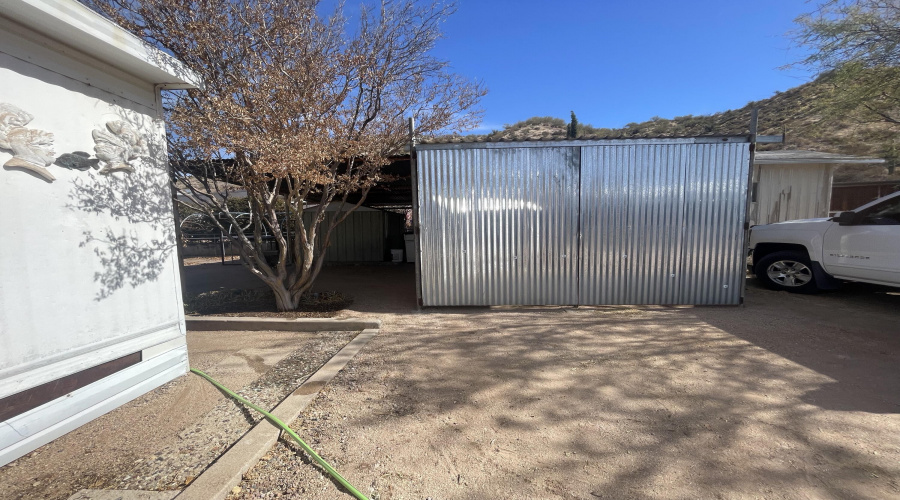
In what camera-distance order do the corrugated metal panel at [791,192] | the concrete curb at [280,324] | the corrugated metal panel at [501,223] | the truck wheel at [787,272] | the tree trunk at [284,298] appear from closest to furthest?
the concrete curb at [280,324]
the corrugated metal panel at [501,223]
the tree trunk at [284,298]
the truck wheel at [787,272]
the corrugated metal panel at [791,192]

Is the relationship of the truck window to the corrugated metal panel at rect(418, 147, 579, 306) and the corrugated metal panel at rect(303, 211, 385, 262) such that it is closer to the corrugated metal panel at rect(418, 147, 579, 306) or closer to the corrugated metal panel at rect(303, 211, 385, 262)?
the corrugated metal panel at rect(418, 147, 579, 306)

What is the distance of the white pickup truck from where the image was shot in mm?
5449

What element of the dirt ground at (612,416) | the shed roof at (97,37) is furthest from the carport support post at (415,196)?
the shed roof at (97,37)

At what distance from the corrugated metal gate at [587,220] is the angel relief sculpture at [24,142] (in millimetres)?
4168

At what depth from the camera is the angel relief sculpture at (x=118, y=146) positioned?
308cm

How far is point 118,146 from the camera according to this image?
3.21 m

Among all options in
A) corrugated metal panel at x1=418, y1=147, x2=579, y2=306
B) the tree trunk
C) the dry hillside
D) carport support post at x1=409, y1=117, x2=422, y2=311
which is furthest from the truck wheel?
the tree trunk

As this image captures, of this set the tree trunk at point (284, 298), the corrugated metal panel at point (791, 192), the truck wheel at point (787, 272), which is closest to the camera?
the tree trunk at point (284, 298)

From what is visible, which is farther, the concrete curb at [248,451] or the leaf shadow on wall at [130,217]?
the leaf shadow on wall at [130,217]

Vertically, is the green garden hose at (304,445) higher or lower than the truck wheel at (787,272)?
lower

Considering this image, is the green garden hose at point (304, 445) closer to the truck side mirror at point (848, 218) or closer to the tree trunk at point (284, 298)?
the tree trunk at point (284, 298)

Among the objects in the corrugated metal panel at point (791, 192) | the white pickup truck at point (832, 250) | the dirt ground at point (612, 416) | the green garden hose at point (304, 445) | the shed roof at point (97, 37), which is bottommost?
the dirt ground at point (612, 416)

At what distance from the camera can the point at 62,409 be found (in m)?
2.72

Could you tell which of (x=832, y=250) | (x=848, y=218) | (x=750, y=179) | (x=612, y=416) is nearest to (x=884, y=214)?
(x=848, y=218)
